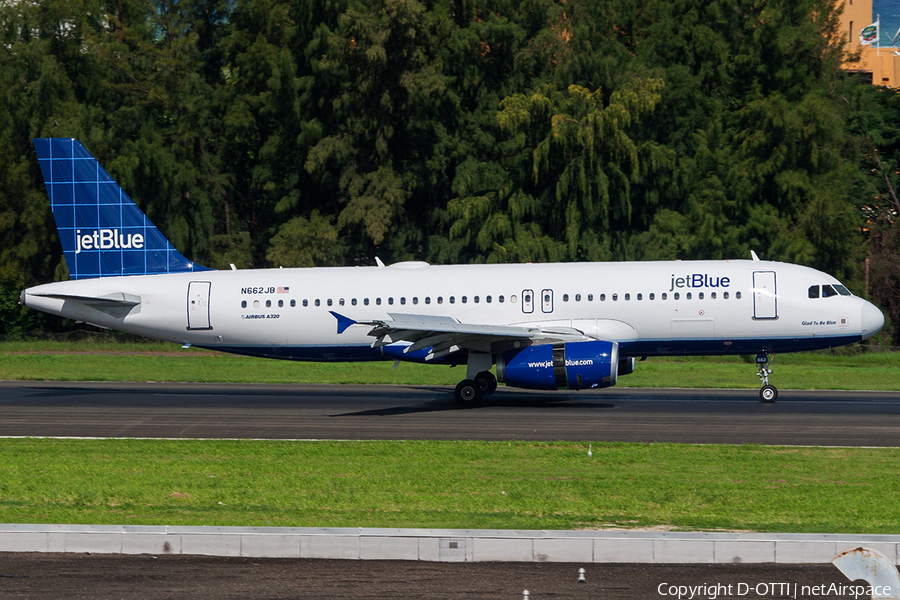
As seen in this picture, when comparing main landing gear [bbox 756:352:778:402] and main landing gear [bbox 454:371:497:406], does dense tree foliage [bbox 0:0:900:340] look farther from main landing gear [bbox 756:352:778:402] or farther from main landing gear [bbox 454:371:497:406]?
main landing gear [bbox 454:371:497:406]

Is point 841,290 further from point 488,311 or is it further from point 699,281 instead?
point 488,311

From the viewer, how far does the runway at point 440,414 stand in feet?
64.9

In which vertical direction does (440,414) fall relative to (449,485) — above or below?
above

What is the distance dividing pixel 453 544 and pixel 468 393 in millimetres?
15444

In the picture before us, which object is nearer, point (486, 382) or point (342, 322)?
point (342, 322)

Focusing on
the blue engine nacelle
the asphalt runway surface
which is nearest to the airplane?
the blue engine nacelle

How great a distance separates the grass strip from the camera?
39.2 ft

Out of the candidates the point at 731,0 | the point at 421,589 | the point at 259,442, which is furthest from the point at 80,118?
the point at 421,589

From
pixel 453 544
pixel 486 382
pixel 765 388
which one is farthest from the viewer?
pixel 486 382

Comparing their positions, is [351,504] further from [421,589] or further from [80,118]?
[80,118]

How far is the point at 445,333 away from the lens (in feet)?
77.9

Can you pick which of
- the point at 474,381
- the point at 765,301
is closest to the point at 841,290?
the point at 765,301

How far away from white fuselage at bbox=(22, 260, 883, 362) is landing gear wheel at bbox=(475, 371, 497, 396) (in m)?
0.96

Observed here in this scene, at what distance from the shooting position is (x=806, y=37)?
161 ft
